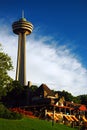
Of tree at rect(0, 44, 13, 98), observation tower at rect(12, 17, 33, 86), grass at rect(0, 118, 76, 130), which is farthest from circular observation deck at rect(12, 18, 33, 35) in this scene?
grass at rect(0, 118, 76, 130)

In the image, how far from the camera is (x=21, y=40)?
159 meters

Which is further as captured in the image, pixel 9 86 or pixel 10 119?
pixel 9 86

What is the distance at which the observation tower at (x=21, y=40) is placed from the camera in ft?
492

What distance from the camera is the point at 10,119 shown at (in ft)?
145

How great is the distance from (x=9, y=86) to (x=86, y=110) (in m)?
30.7

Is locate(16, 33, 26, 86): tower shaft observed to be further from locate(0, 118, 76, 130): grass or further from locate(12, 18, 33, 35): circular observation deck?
locate(0, 118, 76, 130): grass

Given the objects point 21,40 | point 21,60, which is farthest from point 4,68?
point 21,40

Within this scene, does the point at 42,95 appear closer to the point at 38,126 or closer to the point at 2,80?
the point at 2,80

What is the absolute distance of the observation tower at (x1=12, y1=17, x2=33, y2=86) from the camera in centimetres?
14988

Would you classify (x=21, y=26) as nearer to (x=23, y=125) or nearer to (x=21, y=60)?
(x=21, y=60)

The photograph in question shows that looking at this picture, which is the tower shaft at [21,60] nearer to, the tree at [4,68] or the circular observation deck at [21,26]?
the circular observation deck at [21,26]

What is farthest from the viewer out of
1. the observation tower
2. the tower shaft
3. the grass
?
the observation tower

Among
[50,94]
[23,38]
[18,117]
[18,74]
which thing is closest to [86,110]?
[50,94]

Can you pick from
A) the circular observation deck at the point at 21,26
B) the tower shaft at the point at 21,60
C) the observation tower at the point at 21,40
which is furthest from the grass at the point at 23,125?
the circular observation deck at the point at 21,26
